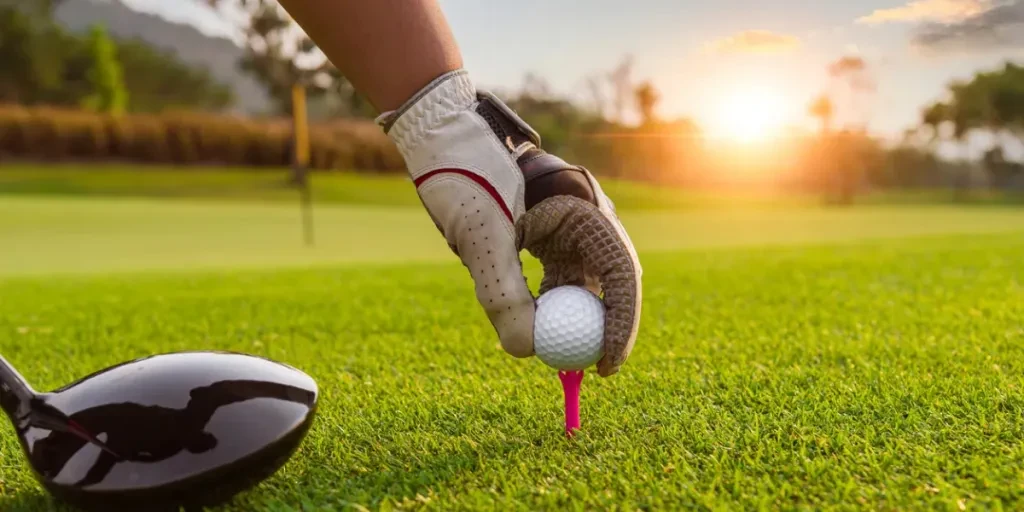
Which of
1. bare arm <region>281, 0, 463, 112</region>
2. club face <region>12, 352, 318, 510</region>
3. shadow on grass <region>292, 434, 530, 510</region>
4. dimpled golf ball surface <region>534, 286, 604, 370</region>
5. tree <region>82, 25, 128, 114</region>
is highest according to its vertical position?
tree <region>82, 25, 128, 114</region>

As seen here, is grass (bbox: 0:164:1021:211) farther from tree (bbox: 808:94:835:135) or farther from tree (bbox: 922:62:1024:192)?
tree (bbox: 922:62:1024:192)

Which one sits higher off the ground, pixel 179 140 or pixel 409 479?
pixel 179 140

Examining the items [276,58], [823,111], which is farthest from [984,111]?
[276,58]

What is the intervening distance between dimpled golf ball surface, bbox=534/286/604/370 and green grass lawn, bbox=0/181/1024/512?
0.55ft

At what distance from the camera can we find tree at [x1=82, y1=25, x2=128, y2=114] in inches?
1654

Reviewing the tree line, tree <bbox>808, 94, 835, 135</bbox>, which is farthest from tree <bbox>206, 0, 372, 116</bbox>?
tree <bbox>808, 94, 835, 135</bbox>

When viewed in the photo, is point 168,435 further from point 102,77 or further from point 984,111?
point 984,111

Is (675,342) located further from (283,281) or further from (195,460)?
(283,281)

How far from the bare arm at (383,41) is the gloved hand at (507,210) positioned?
0.03 m

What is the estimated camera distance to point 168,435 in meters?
1.17

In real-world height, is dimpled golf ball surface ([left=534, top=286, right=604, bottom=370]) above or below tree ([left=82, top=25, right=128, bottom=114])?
below

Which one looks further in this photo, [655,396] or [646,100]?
[646,100]

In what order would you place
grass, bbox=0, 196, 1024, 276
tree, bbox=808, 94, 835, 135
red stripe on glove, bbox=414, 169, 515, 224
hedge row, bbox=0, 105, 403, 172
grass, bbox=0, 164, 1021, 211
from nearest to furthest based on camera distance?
red stripe on glove, bbox=414, 169, 515, 224
grass, bbox=0, 196, 1024, 276
grass, bbox=0, 164, 1021, 211
hedge row, bbox=0, 105, 403, 172
tree, bbox=808, 94, 835, 135

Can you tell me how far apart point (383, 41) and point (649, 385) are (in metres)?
0.99
